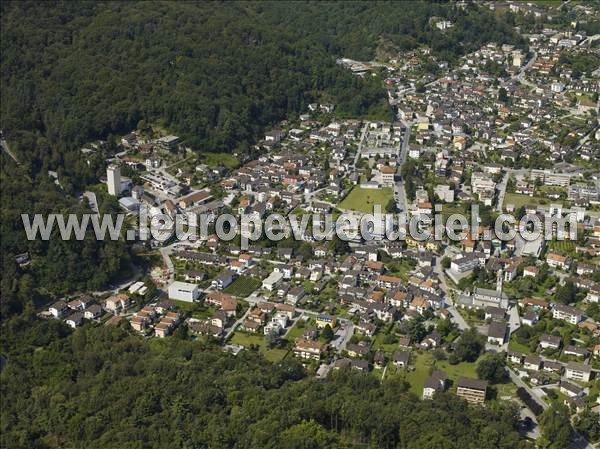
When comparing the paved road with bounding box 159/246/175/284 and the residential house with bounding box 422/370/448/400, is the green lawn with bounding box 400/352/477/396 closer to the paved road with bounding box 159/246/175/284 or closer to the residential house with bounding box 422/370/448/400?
the residential house with bounding box 422/370/448/400

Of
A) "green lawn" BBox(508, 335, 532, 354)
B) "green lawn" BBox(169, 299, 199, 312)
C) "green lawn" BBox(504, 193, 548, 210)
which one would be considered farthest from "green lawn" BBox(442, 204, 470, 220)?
"green lawn" BBox(169, 299, 199, 312)

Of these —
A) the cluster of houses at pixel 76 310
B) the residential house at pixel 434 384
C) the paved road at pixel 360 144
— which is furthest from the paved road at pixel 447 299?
the cluster of houses at pixel 76 310

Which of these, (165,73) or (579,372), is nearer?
(579,372)

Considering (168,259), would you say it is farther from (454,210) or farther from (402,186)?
(454,210)

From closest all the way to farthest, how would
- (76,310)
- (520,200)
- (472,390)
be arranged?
1. (472,390)
2. (76,310)
3. (520,200)

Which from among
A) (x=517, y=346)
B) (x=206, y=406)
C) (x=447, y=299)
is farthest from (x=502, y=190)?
(x=206, y=406)

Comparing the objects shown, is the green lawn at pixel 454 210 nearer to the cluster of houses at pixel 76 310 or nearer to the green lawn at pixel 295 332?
Result: the green lawn at pixel 295 332
